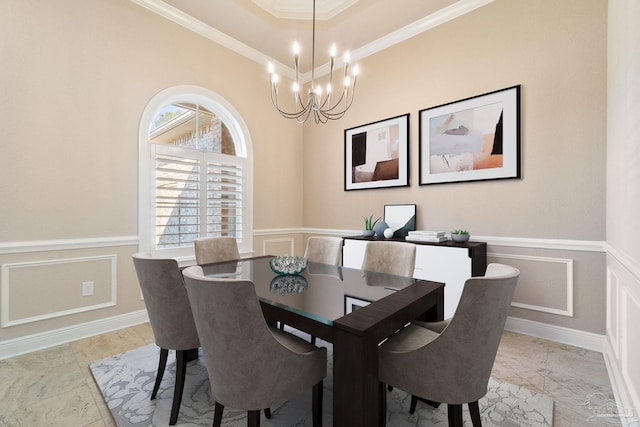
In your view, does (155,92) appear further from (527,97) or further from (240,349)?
(527,97)

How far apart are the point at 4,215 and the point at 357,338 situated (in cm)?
298

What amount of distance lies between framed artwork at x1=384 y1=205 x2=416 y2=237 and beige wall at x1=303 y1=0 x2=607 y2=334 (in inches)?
3.7

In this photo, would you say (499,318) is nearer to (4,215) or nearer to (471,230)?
(471,230)

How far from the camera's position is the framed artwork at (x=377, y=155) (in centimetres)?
352

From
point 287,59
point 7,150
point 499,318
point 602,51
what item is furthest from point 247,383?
point 287,59

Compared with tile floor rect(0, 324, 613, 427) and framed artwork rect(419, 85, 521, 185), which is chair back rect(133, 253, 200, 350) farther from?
framed artwork rect(419, 85, 521, 185)

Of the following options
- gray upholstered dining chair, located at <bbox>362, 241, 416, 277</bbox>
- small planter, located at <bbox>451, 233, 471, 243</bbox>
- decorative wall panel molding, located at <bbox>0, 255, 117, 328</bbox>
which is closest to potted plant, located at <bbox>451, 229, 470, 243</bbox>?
small planter, located at <bbox>451, 233, 471, 243</bbox>

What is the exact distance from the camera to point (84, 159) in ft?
8.80

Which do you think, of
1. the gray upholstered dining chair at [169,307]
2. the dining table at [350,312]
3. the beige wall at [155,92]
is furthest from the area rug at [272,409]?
the beige wall at [155,92]

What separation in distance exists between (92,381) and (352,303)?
1.95 m

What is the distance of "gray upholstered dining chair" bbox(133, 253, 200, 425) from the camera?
1.57m

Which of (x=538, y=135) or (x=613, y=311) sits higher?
(x=538, y=135)

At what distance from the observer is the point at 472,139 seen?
297 cm

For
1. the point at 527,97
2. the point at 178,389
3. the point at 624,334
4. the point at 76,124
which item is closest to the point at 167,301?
the point at 178,389
